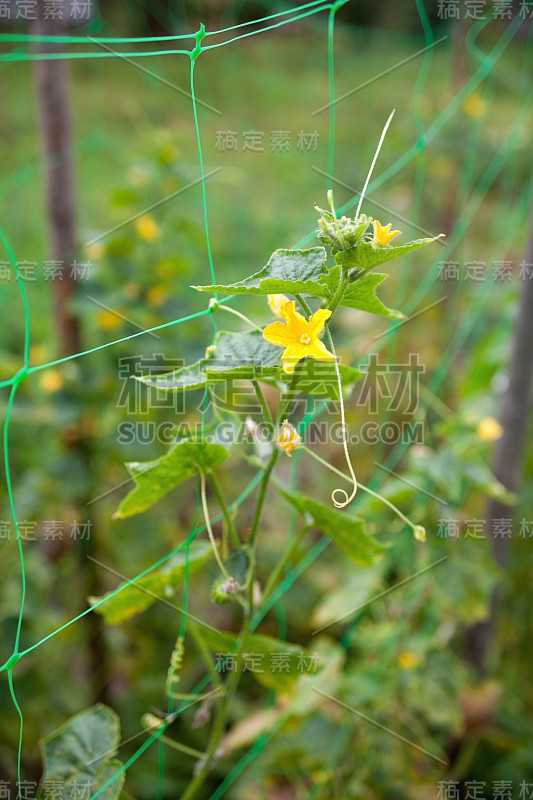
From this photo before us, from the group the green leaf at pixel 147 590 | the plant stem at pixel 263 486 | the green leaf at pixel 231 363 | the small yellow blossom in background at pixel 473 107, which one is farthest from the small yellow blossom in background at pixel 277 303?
the small yellow blossom in background at pixel 473 107

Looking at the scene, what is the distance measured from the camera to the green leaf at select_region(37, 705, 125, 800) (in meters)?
0.80

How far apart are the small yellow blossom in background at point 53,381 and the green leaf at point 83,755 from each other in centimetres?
79

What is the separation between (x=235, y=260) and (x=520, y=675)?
6.23 feet

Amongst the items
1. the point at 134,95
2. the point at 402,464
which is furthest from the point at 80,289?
the point at 134,95

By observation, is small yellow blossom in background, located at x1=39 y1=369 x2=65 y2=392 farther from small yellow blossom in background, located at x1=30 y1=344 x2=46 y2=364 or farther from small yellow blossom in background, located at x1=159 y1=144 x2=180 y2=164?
small yellow blossom in background, located at x1=159 y1=144 x2=180 y2=164

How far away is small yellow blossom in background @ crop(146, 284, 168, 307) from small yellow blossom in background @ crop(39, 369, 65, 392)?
0.25m

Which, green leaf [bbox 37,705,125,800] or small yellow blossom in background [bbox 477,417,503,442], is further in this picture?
small yellow blossom in background [bbox 477,417,503,442]

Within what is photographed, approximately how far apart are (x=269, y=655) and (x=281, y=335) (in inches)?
17.3

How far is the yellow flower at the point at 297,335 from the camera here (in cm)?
63

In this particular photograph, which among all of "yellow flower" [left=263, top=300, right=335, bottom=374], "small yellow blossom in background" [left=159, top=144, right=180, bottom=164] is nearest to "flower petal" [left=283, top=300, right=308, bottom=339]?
"yellow flower" [left=263, top=300, right=335, bottom=374]

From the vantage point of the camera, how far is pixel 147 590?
0.84 meters

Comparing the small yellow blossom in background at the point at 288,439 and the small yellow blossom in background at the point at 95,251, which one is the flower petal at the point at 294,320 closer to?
the small yellow blossom in background at the point at 288,439

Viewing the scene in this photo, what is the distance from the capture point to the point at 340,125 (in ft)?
15.3

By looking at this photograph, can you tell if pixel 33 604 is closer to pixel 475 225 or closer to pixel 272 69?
pixel 475 225
